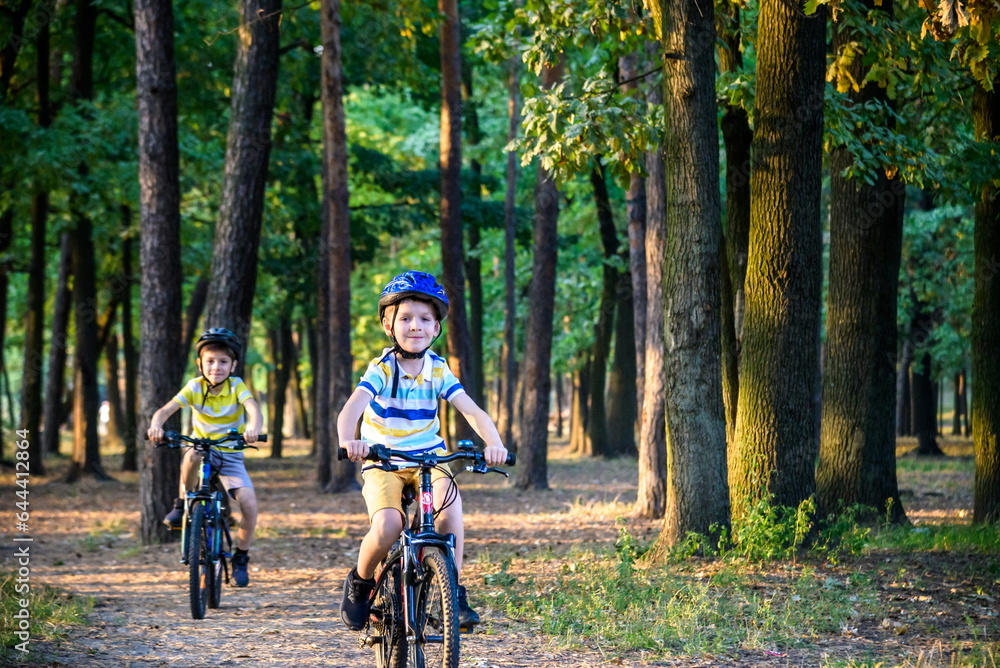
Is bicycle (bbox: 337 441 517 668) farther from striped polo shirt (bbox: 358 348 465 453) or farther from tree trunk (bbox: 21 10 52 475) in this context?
tree trunk (bbox: 21 10 52 475)

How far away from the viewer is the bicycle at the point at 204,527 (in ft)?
26.4

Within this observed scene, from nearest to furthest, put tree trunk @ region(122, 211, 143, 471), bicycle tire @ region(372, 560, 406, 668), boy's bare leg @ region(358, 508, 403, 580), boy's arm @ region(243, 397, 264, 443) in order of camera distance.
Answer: bicycle tire @ region(372, 560, 406, 668) → boy's bare leg @ region(358, 508, 403, 580) → boy's arm @ region(243, 397, 264, 443) → tree trunk @ region(122, 211, 143, 471)

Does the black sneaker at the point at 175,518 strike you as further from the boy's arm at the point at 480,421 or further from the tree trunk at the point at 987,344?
the tree trunk at the point at 987,344

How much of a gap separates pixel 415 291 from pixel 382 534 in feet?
4.09

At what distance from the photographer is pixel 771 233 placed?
30.3 feet

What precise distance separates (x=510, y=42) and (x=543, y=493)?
29.5 feet

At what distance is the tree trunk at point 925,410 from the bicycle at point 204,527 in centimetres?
2270

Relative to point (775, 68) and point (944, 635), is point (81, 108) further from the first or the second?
point (944, 635)

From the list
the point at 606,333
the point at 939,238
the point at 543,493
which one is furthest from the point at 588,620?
the point at 939,238

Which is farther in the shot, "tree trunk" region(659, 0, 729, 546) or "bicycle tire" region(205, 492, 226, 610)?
"tree trunk" region(659, 0, 729, 546)

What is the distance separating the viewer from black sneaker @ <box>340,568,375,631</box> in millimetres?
5473

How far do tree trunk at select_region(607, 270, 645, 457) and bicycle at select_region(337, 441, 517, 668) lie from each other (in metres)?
18.5

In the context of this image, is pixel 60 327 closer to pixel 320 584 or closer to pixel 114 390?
pixel 114 390

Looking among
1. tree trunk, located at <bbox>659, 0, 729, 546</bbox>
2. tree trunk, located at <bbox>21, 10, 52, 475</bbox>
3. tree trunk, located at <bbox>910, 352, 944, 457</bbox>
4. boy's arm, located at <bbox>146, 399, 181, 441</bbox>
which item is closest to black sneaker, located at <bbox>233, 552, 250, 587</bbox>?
boy's arm, located at <bbox>146, 399, 181, 441</bbox>
